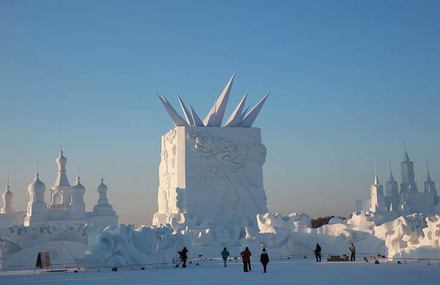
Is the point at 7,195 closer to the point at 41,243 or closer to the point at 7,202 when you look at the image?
the point at 7,202

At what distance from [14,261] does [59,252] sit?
2.56 metres

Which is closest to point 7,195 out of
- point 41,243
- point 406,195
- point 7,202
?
point 7,202

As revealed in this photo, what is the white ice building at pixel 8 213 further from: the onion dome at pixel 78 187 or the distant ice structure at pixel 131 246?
the distant ice structure at pixel 131 246

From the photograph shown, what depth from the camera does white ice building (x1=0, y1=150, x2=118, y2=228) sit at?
44688mm

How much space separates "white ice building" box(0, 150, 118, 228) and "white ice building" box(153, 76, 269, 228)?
7.41m

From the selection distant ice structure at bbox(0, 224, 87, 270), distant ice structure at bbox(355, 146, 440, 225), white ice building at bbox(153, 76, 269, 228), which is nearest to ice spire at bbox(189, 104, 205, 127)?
white ice building at bbox(153, 76, 269, 228)

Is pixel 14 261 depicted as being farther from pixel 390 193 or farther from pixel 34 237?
pixel 390 193

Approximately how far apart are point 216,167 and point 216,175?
53 cm

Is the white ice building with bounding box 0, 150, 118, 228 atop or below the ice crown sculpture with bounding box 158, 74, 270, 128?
below

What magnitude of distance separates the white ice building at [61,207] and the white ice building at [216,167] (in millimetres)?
7410

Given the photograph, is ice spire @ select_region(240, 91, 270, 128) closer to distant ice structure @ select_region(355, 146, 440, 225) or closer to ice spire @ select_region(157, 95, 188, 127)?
ice spire @ select_region(157, 95, 188, 127)

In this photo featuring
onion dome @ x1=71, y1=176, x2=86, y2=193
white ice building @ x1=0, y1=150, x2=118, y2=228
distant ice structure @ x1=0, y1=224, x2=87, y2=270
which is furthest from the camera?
onion dome @ x1=71, y1=176, x2=86, y2=193

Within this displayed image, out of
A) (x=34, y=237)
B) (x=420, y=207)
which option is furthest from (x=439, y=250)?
(x=420, y=207)

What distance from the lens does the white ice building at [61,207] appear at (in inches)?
1759
